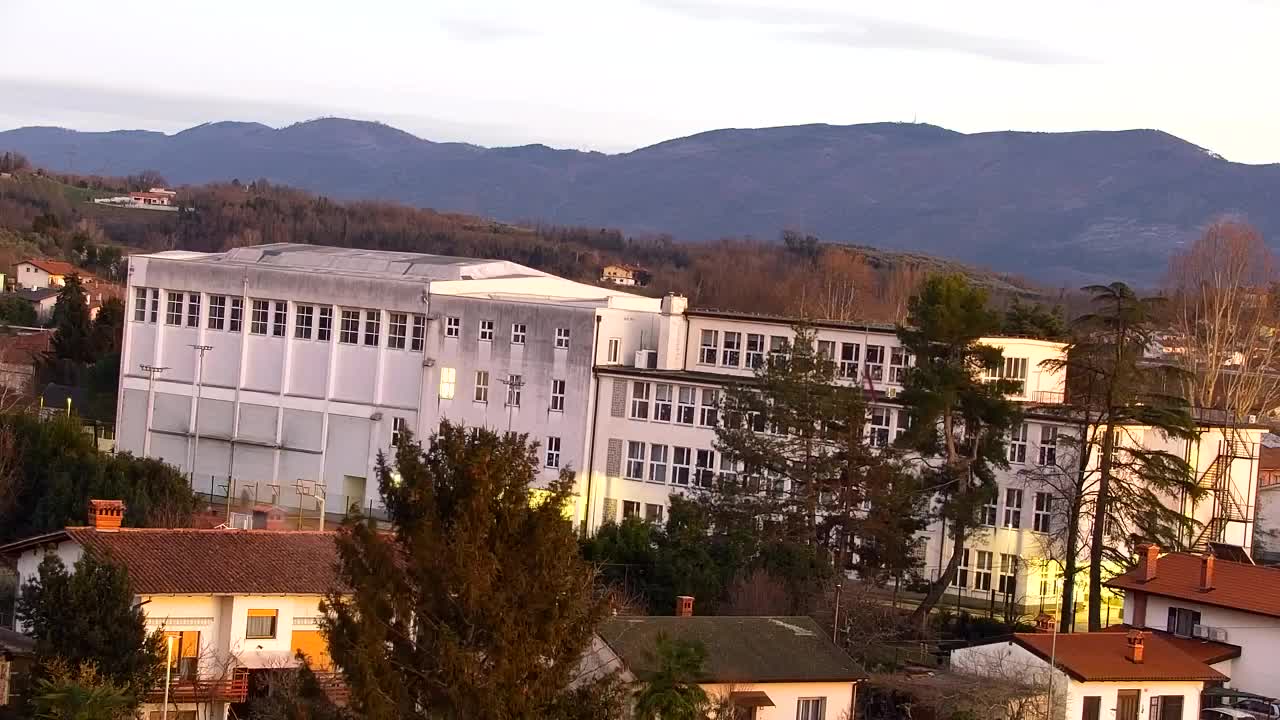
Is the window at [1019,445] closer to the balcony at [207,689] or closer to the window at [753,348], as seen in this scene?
the window at [753,348]

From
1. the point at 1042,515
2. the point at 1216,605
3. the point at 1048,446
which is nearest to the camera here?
the point at 1216,605

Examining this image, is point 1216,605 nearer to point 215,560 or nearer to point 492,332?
point 215,560

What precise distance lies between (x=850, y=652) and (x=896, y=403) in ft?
45.1

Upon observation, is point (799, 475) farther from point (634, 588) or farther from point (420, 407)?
point (420, 407)

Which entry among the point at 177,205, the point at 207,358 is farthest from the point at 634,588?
the point at 177,205

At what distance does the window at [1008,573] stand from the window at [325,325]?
2351 cm

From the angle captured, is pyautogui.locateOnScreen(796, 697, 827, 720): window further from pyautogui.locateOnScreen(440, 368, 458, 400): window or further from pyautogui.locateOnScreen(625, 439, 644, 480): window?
pyautogui.locateOnScreen(440, 368, 458, 400): window

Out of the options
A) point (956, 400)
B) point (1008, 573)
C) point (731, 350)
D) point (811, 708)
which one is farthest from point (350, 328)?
point (811, 708)

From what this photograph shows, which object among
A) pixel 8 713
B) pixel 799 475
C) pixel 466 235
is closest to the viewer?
pixel 8 713

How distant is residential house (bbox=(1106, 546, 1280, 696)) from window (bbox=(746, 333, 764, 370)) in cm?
1628

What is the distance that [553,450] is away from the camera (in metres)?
55.4

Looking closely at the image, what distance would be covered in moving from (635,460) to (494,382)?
5466 mm

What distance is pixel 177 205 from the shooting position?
187 meters

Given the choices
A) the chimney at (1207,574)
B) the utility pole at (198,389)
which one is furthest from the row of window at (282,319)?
the chimney at (1207,574)
